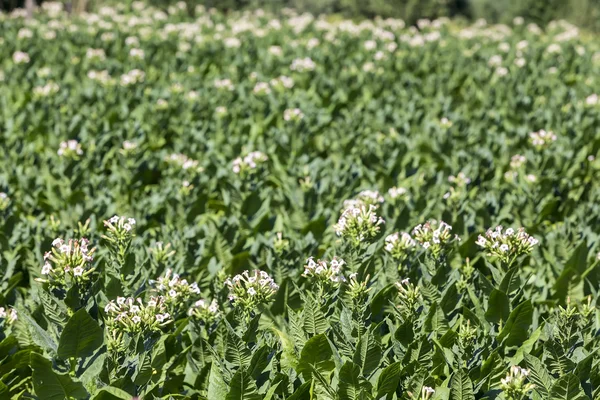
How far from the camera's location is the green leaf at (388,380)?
3.26 m

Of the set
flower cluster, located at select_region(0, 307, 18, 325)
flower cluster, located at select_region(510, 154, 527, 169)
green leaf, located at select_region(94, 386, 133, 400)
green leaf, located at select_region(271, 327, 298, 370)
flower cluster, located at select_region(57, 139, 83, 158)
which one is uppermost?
green leaf, located at select_region(94, 386, 133, 400)

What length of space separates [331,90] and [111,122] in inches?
134

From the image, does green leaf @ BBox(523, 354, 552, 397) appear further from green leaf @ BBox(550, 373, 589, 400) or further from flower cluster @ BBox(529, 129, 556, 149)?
flower cluster @ BBox(529, 129, 556, 149)

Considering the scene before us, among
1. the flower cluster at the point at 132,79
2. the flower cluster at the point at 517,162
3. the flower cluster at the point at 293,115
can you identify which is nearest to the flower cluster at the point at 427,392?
the flower cluster at the point at 517,162

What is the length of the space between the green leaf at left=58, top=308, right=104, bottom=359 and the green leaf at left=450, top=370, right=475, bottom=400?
1.63 meters

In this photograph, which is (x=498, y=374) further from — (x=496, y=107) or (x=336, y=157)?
(x=496, y=107)

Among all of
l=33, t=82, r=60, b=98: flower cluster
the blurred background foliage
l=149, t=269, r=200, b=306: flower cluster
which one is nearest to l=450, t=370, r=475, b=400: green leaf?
l=149, t=269, r=200, b=306: flower cluster

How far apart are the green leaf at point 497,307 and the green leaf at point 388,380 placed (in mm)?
851

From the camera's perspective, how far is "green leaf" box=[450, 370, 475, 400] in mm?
3275

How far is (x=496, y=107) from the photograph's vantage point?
388 inches

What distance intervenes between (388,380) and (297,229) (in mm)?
2472

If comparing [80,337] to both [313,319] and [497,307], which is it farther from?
[497,307]

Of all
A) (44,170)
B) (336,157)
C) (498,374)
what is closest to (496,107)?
(336,157)

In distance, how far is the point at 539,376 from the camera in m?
3.33
